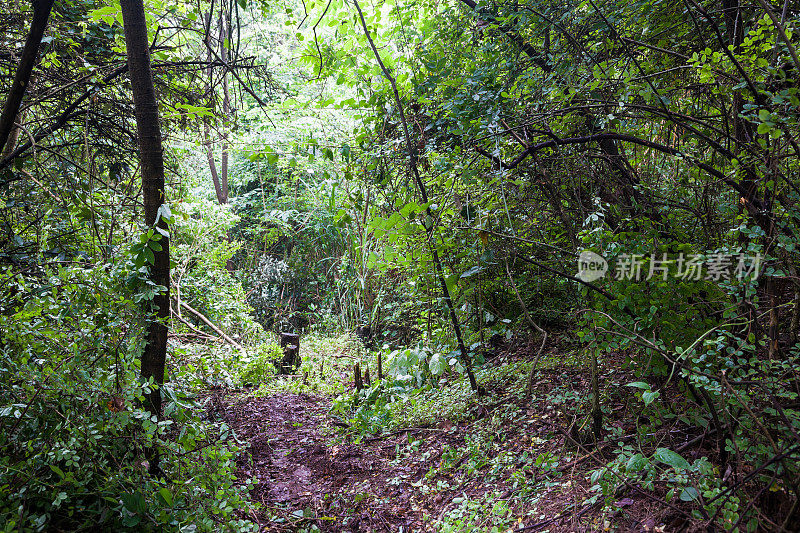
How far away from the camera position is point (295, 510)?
10.2ft

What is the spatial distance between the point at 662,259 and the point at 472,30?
2560mm

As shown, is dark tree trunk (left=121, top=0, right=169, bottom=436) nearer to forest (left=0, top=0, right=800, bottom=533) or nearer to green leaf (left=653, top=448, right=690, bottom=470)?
forest (left=0, top=0, right=800, bottom=533)

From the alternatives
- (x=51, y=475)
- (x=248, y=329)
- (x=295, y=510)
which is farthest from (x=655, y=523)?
(x=248, y=329)

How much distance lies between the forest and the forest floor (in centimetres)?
2

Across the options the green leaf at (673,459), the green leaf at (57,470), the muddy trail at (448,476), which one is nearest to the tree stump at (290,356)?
the muddy trail at (448,476)

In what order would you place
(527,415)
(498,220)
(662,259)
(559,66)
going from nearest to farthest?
(662,259) → (559,66) → (527,415) → (498,220)

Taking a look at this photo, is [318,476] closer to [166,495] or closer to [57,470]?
[166,495]

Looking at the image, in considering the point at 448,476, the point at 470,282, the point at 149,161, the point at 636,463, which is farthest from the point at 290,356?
the point at 636,463

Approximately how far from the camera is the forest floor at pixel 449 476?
7.65 ft

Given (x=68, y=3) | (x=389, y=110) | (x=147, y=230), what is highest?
(x=68, y=3)

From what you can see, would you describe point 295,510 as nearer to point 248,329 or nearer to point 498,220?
point 498,220

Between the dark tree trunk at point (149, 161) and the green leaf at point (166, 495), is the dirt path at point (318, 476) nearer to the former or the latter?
the green leaf at point (166, 495)

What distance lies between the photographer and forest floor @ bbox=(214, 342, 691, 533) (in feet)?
7.65

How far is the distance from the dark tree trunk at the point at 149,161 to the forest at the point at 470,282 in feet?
0.05
